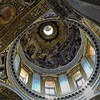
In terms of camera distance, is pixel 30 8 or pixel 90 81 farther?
pixel 90 81

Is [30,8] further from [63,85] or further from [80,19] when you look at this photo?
[63,85]

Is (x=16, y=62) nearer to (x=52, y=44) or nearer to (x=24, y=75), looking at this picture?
(x=24, y=75)

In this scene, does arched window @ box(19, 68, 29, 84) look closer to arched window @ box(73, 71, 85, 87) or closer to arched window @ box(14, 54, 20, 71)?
arched window @ box(14, 54, 20, 71)

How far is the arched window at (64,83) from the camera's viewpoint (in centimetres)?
1342

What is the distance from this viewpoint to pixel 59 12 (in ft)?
29.0

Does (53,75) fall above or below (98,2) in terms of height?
above

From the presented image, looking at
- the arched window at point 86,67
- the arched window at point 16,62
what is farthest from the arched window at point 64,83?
the arched window at point 16,62

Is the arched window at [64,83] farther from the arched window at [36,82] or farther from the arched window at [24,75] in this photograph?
the arched window at [24,75]

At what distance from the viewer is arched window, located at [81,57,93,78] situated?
13.1 metres

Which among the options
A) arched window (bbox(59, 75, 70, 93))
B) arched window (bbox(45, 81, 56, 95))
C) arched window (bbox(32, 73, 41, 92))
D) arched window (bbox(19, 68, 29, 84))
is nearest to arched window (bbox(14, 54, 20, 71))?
arched window (bbox(19, 68, 29, 84))

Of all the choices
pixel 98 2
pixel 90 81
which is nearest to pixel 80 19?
pixel 90 81

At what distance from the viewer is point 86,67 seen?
1380cm

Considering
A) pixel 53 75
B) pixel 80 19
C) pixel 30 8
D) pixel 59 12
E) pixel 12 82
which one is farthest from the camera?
pixel 53 75

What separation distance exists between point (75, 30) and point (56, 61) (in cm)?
226
